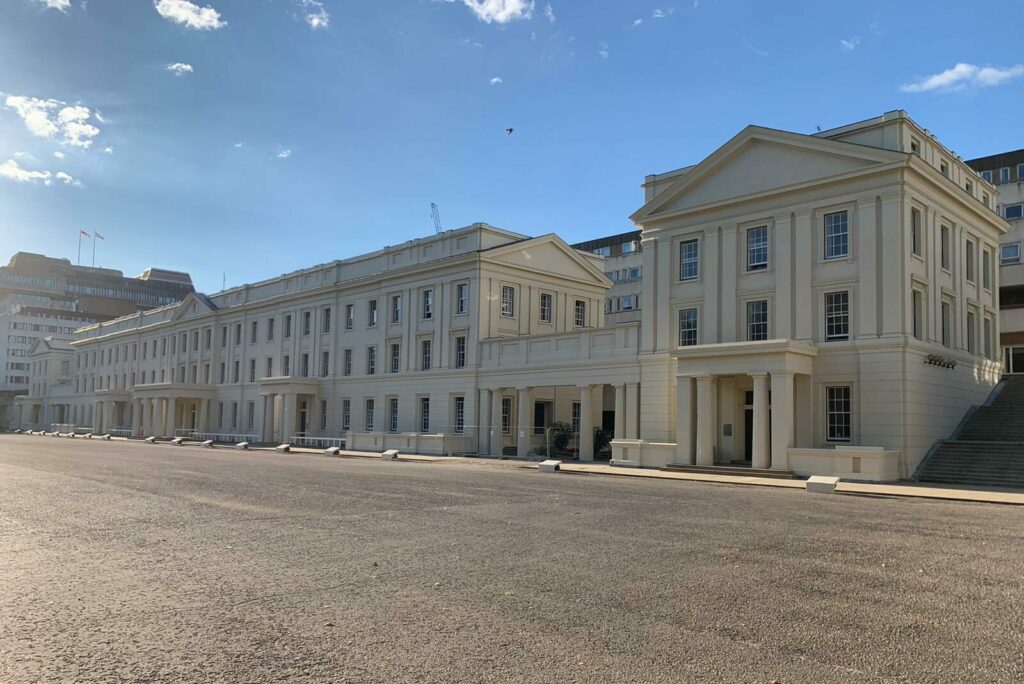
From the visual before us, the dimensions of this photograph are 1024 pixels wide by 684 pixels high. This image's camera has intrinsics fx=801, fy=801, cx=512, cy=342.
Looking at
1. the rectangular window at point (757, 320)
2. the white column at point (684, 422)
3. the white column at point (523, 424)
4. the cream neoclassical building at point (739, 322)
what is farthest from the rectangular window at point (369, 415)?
the rectangular window at point (757, 320)

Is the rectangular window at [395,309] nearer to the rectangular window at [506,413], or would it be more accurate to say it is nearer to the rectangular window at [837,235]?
the rectangular window at [506,413]

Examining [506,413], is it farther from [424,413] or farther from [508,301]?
[508,301]

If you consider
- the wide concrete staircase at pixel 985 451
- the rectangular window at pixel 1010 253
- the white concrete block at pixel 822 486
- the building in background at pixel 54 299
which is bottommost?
the white concrete block at pixel 822 486

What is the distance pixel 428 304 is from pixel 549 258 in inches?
306

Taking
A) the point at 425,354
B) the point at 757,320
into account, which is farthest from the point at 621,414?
the point at 425,354

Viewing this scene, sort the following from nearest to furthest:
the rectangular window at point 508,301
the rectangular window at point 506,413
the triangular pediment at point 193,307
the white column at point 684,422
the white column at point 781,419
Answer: the white column at point 781,419 → the white column at point 684,422 → the rectangular window at point 506,413 → the rectangular window at point 508,301 → the triangular pediment at point 193,307

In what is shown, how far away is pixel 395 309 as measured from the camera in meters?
50.6

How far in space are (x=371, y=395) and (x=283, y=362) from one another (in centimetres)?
1199

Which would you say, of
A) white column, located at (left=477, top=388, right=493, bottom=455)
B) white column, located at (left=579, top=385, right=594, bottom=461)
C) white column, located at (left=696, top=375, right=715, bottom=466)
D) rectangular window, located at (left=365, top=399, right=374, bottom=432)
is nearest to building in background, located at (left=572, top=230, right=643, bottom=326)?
rectangular window, located at (left=365, top=399, right=374, bottom=432)

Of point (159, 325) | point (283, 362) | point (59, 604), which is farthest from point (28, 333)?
point (59, 604)

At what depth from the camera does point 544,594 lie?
7.96m

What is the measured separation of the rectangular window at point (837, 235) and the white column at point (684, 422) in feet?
22.9

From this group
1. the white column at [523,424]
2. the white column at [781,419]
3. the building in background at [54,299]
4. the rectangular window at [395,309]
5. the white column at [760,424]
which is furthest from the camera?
the building in background at [54,299]

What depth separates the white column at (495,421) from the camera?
138 ft
